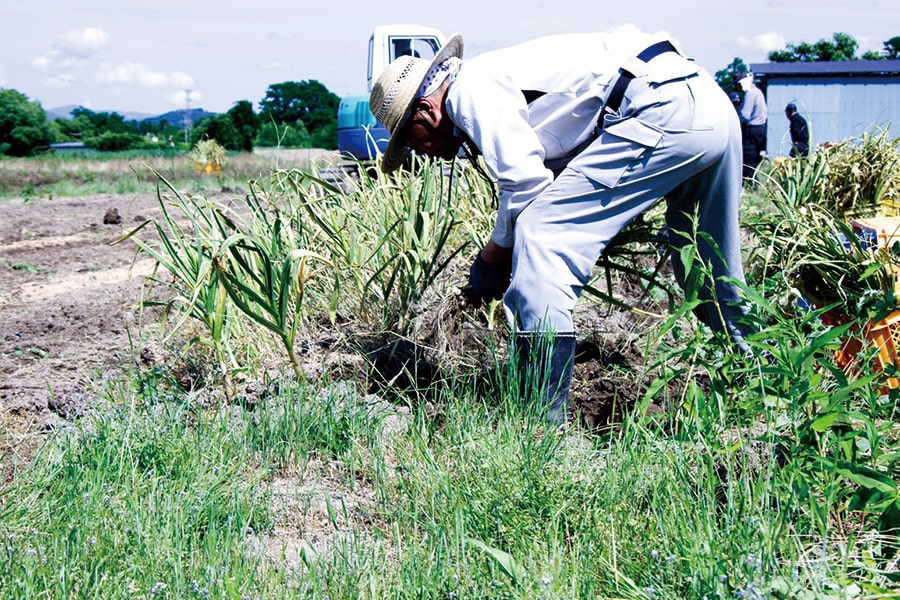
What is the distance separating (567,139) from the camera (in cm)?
285

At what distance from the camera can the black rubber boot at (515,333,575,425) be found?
2559 mm

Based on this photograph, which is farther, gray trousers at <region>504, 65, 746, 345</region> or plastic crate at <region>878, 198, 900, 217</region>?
plastic crate at <region>878, 198, 900, 217</region>

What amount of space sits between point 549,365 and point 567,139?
0.80m

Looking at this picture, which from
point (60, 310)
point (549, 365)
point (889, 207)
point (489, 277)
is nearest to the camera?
point (549, 365)

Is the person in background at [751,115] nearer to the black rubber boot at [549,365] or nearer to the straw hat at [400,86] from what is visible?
the straw hat at [400,86]

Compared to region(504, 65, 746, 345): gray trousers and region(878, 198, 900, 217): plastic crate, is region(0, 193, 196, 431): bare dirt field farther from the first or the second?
region(878, 198, 900, 217): plastic crate

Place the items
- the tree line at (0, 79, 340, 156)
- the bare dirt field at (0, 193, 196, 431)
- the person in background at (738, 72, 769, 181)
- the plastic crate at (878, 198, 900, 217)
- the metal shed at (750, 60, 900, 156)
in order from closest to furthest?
the bare dirt field at (0, 193, 196, 431)
the plastic crate at (878, 198, 900, 217)
the person in background at (738, 72, 769, 181)
the metal shed at (750, 60, 900, 156)
the tree line at (0, 79, 340, 156)

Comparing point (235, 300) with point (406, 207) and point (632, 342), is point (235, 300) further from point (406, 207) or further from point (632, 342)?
point (632, 342)

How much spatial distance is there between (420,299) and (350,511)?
1.43 meters

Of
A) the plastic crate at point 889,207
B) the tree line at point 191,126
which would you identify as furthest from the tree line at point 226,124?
the plastic crate at point 889,207

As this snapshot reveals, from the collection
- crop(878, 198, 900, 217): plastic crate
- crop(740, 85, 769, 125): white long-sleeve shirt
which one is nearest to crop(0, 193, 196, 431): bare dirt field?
crop(878, 198, 900, 217): plastic crate

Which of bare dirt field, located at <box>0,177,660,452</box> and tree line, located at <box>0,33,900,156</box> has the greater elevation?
tree line, located at <box>0,33,900,156</box>

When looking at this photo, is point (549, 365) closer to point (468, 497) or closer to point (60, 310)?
point (468, 497)

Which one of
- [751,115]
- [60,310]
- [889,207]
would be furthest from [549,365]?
[751,115]
